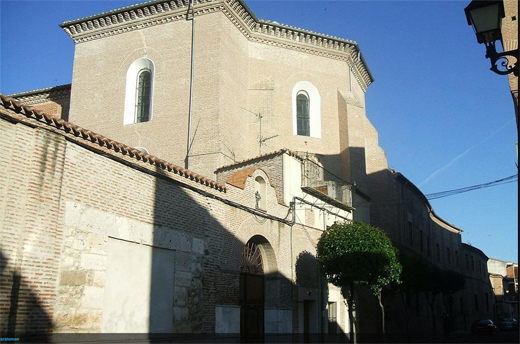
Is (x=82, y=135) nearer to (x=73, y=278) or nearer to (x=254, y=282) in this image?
(x=73, y=278)

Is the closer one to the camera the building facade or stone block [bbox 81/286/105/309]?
the building facade

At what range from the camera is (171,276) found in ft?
36.0

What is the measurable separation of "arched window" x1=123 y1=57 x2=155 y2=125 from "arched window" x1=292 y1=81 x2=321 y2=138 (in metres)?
5.93

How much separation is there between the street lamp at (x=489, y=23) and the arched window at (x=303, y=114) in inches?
649

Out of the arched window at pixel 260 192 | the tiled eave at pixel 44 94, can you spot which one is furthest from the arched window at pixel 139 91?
the arched window at pixel 260 192

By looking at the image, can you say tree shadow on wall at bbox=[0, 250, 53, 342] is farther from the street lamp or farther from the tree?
the tree

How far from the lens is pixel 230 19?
20.8 meters

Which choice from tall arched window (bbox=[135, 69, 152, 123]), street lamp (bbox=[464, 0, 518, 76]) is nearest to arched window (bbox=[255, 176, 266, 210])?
tall arched window (bbox=[135, 69, 152, 123])

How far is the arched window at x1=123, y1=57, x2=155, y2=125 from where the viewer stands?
68.2 ft

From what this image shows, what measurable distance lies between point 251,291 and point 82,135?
628 centimetres

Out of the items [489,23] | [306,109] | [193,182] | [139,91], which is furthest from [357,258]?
[139,91]

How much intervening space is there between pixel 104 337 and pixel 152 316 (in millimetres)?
1288

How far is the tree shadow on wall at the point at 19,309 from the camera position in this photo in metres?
7.65

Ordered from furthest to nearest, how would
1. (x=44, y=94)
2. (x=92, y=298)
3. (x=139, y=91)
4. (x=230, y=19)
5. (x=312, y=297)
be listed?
(x=44, y=94) < (x=139, y=91) < (x=230, y=19) < (x=312, y=297) < (x=92, y=298)
